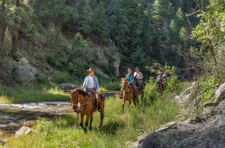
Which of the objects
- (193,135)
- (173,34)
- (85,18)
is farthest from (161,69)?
(173,34)

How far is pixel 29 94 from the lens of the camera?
19875 mm

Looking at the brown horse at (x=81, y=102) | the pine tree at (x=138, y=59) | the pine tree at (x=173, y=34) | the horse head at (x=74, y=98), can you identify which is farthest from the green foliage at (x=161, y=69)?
the pine tree at (x=173, y=34)

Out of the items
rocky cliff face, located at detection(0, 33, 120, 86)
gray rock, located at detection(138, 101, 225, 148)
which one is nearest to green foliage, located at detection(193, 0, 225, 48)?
gray rock, located at detection(138, 101, 225, 148)

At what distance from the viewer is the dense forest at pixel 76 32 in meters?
25.4

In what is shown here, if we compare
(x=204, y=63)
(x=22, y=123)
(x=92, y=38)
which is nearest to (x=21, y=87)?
(x=22, y=123)

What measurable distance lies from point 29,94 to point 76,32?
92.5 ft

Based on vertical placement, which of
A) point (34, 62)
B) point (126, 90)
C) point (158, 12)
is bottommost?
point (126, 90)

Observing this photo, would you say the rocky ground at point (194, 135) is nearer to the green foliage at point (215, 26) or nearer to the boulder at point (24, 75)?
the green foliage at point (215, 26)

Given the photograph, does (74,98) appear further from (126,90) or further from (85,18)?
(85,18)

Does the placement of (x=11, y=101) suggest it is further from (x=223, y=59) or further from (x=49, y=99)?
(x=223, y=59)

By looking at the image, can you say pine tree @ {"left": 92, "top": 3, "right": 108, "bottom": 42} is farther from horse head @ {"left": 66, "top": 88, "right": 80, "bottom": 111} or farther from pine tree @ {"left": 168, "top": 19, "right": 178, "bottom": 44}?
horse head @ {"left": 66, "top": 88, "right": 80, "bottom": 111}

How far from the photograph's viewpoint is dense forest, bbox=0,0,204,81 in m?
25.4

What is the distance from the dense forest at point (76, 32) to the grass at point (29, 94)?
578 cm

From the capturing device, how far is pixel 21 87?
21734 millimetres
